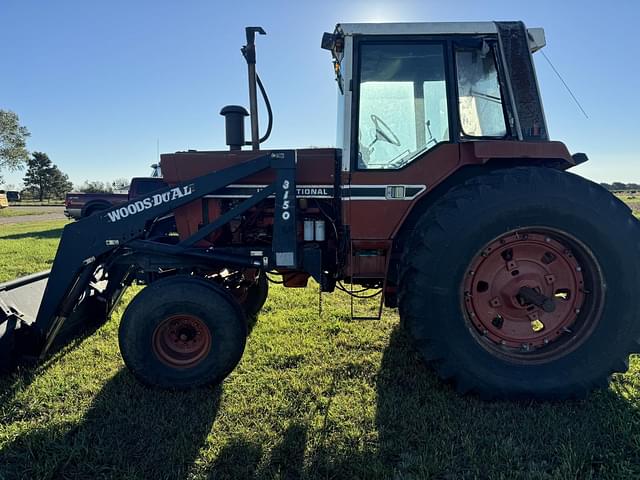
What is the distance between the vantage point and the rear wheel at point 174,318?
2.71 meters

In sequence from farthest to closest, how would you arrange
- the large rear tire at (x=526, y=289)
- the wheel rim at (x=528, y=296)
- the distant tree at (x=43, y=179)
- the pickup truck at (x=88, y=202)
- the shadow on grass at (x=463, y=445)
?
the distant tree at (x=43, y=179) → the pickup truck at (x=88, y=202) → the wheel rim at (x=528, y=296) → the large rear tire at (x=526, y=289) → the shadow on grass at (x=463, y=445)

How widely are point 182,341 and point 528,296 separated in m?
2.38

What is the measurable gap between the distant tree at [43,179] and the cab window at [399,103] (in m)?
58.7

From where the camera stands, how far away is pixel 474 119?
2.93m

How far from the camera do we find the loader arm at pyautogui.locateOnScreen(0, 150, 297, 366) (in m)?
2.96

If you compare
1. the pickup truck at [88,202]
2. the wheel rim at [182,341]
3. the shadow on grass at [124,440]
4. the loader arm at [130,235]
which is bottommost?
the shadow on grass at [124,440]

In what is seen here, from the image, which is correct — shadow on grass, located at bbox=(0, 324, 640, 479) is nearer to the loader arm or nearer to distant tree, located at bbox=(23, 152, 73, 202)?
the loader arm

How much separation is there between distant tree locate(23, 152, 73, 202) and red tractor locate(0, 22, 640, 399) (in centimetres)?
5779

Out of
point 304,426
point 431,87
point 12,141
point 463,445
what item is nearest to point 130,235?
point 304,426

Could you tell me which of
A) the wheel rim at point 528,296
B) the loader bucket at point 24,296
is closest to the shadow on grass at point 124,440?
the loader bucket at point 24,296

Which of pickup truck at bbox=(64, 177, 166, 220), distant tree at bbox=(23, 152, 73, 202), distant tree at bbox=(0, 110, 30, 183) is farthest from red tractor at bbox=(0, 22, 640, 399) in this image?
distant tree at bbox=(23, 152, 73, 202)

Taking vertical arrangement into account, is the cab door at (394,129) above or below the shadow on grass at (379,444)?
above

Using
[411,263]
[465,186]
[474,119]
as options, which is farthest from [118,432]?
[474,119]

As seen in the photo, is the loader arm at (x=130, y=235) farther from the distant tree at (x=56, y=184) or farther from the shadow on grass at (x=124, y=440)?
the distant tree at (x=56, y=184)
